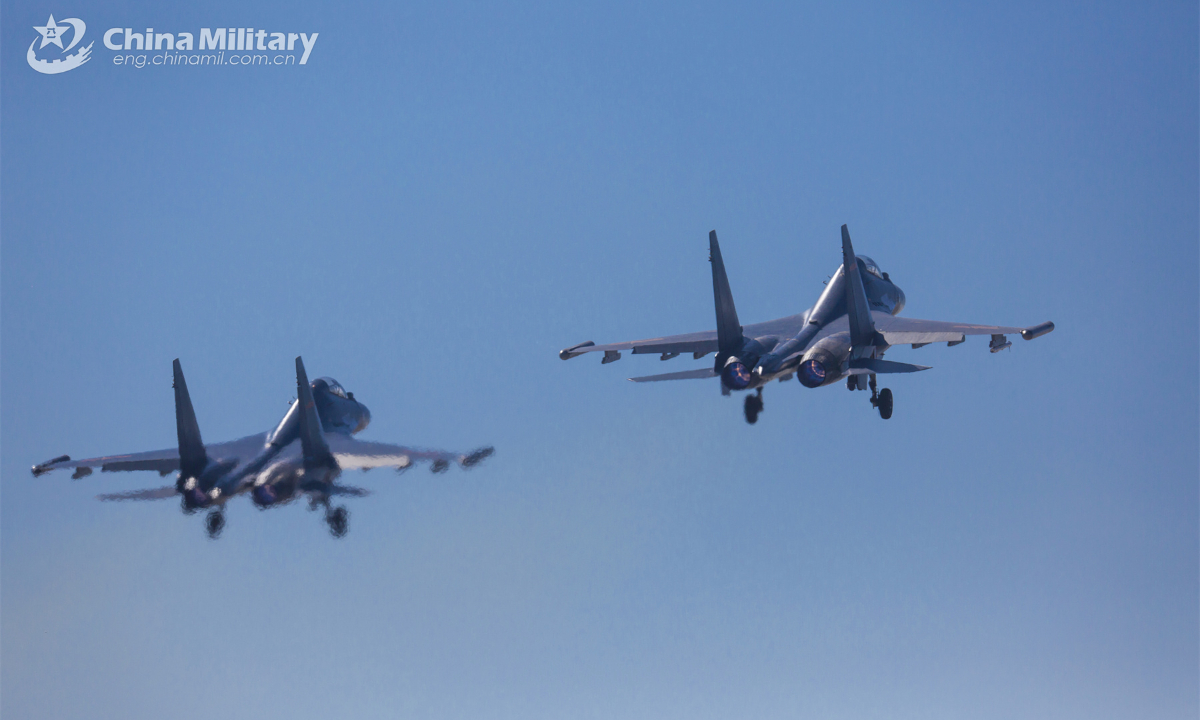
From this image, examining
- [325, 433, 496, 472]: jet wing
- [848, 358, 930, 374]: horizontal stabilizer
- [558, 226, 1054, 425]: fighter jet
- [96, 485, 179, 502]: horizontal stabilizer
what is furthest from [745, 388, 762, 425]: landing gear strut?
[96, 485, 179, 502]: horizontal stabilizer

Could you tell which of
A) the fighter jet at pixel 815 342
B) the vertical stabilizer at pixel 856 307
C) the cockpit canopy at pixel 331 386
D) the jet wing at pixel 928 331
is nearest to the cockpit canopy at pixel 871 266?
the fighter jet at pixel 815 342

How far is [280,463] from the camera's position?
45438 millimetres

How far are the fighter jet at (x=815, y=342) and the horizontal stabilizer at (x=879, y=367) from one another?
0.10 ft

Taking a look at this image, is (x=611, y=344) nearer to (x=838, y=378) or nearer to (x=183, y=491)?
(x=838, y=378)

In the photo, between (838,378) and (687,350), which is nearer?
(838,378)

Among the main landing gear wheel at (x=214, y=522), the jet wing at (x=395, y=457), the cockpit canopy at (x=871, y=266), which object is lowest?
the main landing gear wheel at (x=214, y=522)

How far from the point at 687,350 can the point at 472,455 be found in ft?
32.2

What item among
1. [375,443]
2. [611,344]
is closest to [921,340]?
[611,344]

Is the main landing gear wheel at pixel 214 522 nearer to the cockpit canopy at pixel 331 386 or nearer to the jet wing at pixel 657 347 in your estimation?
the cockpit canopy at pixel 331 386

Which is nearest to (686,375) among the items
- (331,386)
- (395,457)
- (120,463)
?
(395,457)

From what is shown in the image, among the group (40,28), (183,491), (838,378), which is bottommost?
(183,491)

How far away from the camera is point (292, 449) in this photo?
46750 millimetres

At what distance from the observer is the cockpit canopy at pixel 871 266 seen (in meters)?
53.6

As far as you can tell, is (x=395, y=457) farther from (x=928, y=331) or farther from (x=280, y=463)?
(x=928, y=331)
